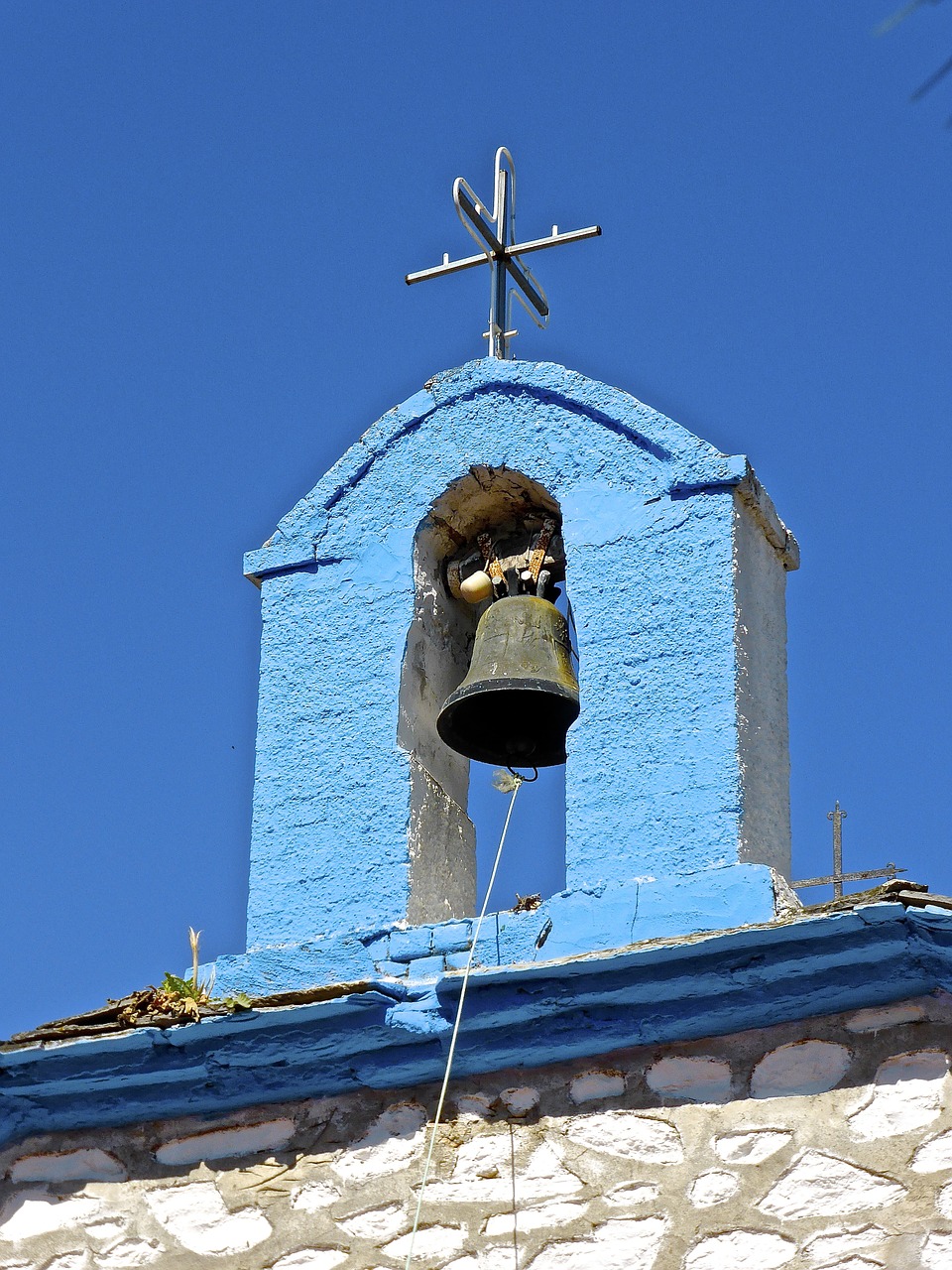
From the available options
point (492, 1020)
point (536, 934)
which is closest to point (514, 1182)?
point (492, 1020)

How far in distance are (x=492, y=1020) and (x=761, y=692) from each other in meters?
1.02

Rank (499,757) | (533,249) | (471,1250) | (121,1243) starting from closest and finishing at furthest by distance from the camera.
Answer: (471,1250)
(121,1243)
(499,757)
(533,249)

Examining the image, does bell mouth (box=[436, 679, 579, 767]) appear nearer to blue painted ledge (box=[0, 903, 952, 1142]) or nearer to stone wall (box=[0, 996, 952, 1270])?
blue painted ledge (box=[0, 903, 952, 1142])

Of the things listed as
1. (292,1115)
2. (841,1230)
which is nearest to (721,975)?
(841,1230)

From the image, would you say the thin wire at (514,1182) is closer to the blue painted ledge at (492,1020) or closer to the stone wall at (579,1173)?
the stone wall at (579,1173)

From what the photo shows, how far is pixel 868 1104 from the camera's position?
380 cm

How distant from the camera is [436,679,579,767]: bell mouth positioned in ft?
16.0

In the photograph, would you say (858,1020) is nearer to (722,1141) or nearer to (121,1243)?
(722,1141)

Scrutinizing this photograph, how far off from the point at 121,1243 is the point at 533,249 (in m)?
2.79

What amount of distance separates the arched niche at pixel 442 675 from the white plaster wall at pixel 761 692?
53cm

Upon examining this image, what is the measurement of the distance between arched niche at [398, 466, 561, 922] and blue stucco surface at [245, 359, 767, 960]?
0.04 meters

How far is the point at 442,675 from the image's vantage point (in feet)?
16.6

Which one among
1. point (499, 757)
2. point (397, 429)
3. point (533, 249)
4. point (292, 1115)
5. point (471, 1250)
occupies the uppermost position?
point (533, 249)

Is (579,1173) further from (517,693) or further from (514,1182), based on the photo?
(517,693)
